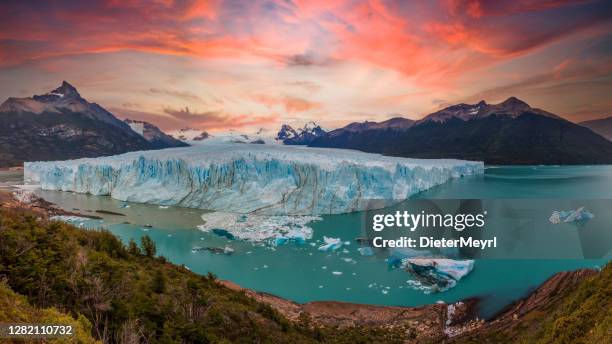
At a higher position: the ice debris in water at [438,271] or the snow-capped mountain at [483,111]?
the snow-capped mountain at [483,111]

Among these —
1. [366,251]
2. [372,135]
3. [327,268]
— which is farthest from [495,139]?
Result: [327,268]

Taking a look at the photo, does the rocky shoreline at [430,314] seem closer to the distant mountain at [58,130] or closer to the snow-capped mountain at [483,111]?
the distant mountain at [58,130]

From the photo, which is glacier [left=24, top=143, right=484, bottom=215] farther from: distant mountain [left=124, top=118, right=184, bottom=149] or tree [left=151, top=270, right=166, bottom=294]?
distant mountain [left=124, top=118, right=184, bottom=149]

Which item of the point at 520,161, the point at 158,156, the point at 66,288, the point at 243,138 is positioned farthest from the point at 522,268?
the point at 520,161

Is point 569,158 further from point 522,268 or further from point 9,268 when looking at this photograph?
point 9,268

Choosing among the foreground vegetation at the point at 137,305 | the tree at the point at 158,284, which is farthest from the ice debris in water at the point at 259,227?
the tree at the point at 158,284

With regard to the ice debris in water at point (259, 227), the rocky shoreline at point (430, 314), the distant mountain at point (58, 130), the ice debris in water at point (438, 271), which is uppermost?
the distant mountain at point (58, 130)

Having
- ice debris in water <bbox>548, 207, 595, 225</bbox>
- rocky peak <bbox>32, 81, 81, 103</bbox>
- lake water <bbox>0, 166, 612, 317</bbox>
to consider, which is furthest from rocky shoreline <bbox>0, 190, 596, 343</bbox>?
rocky peak <bbox>32, 81, 81, 103</bbox>
